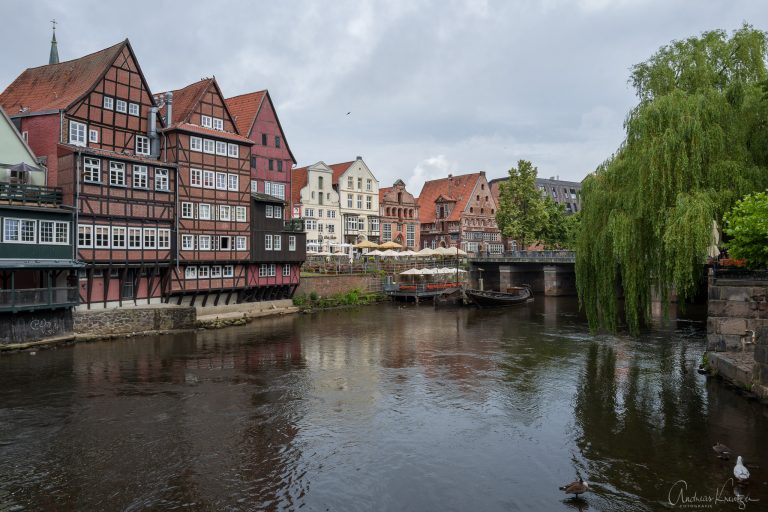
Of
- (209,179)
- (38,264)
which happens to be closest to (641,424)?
(38,264)

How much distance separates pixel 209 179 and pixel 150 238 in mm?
6316

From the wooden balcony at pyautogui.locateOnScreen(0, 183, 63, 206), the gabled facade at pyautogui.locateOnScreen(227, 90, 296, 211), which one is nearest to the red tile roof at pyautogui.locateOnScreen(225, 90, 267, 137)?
the gabled facade at pyautogui.locateOnScreen(227, 90, 296, 211)

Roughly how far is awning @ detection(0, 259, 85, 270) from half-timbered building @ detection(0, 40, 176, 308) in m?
1.64

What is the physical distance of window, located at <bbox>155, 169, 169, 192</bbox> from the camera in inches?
1515

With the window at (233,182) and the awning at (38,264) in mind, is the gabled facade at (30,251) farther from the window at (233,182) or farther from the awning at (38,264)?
the window at (233,182)

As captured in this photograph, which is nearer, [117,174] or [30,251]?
[30,251]

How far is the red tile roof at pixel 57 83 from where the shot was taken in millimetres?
36125

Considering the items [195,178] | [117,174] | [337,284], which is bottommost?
[337,284]

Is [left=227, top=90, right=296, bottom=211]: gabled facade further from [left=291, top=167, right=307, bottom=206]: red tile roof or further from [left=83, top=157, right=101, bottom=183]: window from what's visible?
[left=83, top=157, right=101, bottom=183]: window

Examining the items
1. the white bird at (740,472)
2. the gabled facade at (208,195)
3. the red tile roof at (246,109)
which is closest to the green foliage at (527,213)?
the red tile roof at (246,109)

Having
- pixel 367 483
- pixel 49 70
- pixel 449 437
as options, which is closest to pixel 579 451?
pixel 449 437

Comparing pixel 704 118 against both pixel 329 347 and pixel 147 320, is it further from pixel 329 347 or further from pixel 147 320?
pixel 147 320

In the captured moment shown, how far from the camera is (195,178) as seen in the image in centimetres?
4069

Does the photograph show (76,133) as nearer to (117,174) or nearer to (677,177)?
(117,174)
